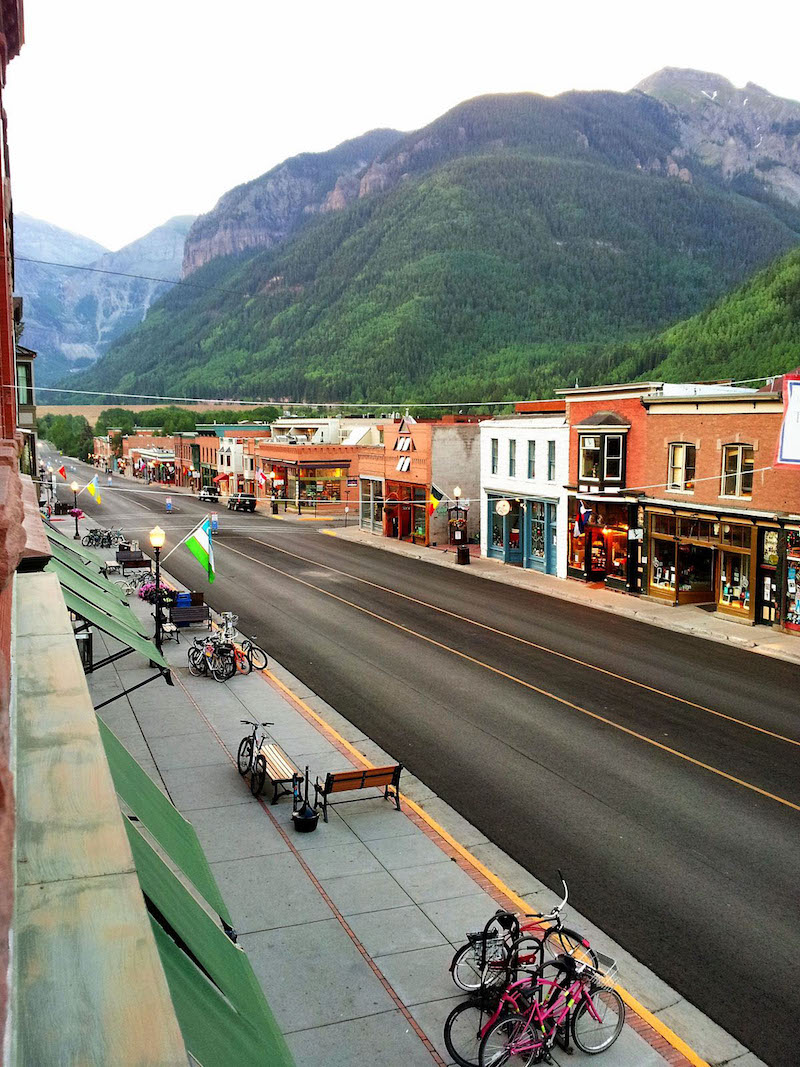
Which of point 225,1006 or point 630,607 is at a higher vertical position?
point 225,1006

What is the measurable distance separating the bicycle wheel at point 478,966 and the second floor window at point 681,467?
83.9 feet

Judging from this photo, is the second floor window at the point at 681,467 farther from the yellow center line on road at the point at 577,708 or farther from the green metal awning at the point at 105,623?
the green metal awning at the point at 105,623

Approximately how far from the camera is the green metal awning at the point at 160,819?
6.08m

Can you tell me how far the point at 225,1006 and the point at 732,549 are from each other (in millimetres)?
28853

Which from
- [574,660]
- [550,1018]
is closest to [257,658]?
[574,660]

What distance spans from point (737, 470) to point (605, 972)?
23.6 metres

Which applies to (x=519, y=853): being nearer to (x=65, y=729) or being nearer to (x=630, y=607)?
(x=65, y=729)

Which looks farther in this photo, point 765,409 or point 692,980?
point 765,409

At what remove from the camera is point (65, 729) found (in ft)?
13.8

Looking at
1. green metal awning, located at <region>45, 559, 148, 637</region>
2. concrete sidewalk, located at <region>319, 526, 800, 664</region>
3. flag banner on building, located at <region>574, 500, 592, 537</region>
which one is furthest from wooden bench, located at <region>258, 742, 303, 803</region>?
flag banner on building, located at <region>574, 500, 592, 537</region>

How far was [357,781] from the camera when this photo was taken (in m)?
14.3

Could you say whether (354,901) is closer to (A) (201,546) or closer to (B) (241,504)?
(A) (201,546)

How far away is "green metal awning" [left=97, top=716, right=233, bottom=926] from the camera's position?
6.08m

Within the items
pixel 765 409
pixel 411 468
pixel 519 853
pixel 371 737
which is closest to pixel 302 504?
pixel 411 468
